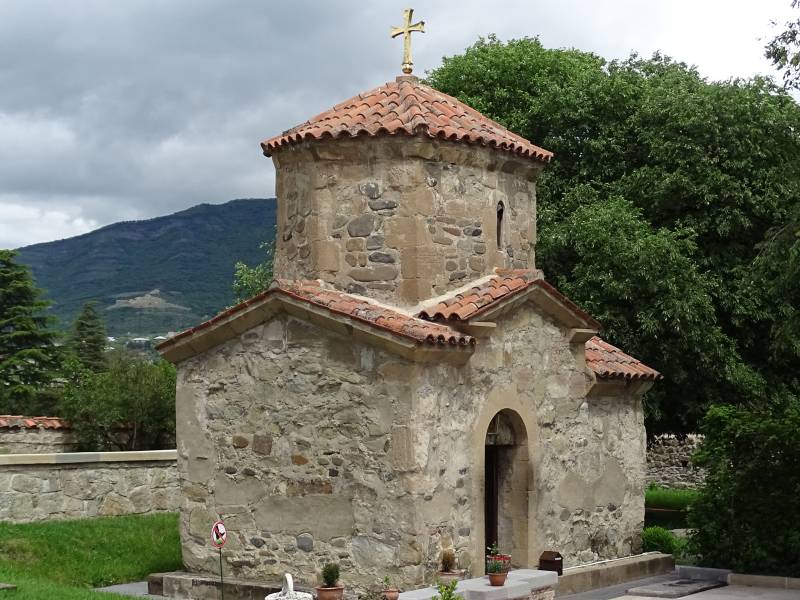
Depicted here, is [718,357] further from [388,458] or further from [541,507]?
[388,458]

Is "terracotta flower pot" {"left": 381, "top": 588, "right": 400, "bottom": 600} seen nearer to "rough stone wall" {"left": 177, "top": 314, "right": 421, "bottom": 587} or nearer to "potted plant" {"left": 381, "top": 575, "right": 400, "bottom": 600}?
"potted plant" {"left": 381, "top": 575, "right": 400, "bottom": 600}

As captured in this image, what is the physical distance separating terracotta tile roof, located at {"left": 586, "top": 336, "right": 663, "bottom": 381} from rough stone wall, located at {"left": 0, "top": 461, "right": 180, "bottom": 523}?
764 centimetres

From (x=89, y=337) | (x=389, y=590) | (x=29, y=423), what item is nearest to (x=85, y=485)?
(x=29, y=423)

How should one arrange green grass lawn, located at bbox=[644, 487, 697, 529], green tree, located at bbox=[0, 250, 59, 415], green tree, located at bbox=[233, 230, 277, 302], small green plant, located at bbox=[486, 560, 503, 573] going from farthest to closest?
green tree, located at bbox=[0, 250, 59, 415] → green tree, located at bbox=[233, 230, 277, 302] → green grass lawn, located at bbox=[644, 487, 697, 529] → small green plant, located at bbox=[486, 560, 503, 573]

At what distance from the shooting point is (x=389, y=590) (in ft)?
40.6

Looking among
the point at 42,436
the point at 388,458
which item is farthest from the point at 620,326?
the point at 42,436

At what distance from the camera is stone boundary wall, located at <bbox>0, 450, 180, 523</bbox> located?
17812 millimetres

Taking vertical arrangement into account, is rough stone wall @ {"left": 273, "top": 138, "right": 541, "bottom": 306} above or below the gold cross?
below

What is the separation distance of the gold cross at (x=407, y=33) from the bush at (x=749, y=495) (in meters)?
7.34

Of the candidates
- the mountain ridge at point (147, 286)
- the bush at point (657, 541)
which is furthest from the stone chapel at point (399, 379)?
the mountain ridge at point (147, 286)

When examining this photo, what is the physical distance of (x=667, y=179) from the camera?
76.2 ft

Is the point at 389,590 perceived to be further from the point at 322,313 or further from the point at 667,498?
the point at 667,498

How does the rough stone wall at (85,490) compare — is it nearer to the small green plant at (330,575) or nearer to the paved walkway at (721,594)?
the small green plant at (330,575)

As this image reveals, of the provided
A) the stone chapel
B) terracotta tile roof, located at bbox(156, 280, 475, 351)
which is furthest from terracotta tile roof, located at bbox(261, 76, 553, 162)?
terracotta tile roof, located at bbox(156, 280, 475, 351)
